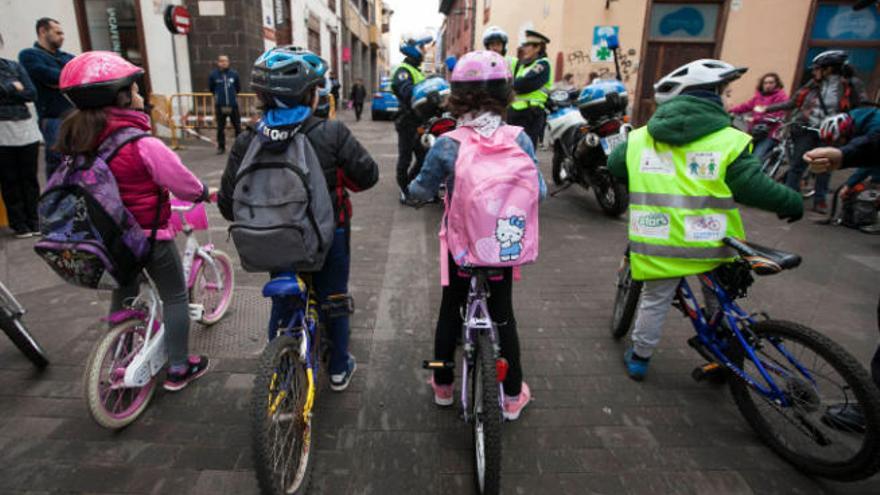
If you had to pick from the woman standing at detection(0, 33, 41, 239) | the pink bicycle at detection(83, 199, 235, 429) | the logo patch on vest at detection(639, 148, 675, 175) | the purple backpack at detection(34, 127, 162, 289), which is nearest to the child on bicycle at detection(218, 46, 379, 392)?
the purple backpack at detection(34, 127, 162, 289)

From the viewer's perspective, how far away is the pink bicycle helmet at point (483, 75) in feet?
7.06

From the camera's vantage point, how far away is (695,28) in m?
12.6

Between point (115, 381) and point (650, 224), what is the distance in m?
2.82

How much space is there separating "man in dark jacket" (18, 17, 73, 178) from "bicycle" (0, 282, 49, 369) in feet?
8.93

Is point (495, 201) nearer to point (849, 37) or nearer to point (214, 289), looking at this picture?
point (214, 289)

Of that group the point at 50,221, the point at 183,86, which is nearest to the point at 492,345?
the point at 50,221

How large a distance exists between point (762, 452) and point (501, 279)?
156 cm

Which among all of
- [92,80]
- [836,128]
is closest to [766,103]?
[836,128]

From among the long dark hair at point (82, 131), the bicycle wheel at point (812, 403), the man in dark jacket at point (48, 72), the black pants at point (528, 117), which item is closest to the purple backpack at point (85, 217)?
the long dark hair at point (82, 131)

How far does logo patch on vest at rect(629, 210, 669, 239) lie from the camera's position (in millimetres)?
2580

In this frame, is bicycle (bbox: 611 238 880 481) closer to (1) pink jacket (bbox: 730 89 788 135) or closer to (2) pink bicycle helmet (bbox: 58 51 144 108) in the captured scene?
(2) pink bicycle helmet (bbox: 58 51 144 108)

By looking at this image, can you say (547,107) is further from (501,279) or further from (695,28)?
(695,28)

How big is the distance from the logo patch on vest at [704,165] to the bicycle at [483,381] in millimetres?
1150

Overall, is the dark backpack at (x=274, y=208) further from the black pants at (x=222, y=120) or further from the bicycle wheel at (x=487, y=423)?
the black pants at (x=222, y=120)
